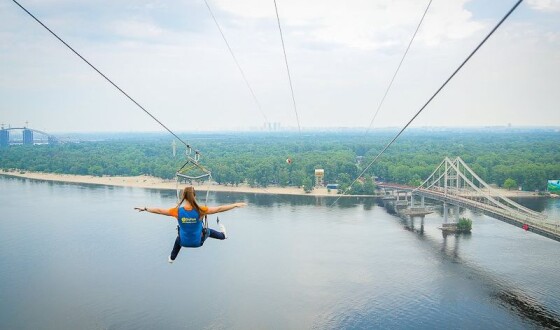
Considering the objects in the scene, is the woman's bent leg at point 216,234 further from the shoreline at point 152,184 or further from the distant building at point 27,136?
the distant building at point 27,136

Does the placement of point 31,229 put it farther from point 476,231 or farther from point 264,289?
point 476,231

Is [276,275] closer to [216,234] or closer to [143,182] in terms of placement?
[216,234]

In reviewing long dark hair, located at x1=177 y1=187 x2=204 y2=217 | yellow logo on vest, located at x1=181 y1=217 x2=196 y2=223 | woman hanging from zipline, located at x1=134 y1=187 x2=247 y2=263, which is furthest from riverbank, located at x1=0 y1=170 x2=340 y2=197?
long dark hair, located at x1=177 y1=187 x2=204 y2=217

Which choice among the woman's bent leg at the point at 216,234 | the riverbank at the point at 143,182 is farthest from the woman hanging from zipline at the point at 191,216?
the riverbank at the point at 143,182

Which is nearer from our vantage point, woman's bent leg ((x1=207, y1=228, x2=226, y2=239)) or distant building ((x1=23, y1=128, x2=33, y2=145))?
woman's bent leg ((x1=207, y1=228, x2=226, y2=239))

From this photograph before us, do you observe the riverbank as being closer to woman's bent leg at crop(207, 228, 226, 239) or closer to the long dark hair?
woman's bent leg at crop(207, 228, 226, 239)

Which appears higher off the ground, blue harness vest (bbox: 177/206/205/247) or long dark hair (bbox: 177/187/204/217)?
long dark hair (bbox: 177/187/204/217)
